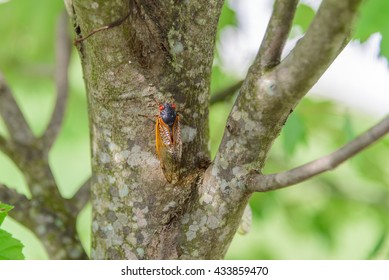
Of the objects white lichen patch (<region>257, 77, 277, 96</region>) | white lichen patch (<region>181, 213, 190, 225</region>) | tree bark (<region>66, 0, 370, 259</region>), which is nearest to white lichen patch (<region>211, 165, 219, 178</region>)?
tree bark (<region>66, 0, 370, 259</region>)

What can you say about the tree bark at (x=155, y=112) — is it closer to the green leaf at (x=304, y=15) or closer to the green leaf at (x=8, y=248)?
the green leaf at (x=8, y=248)

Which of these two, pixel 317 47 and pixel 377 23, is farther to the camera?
pixel 377 23

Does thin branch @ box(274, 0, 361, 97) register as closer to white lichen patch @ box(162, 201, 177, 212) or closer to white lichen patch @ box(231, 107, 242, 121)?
white lichen patch @ box(231, 107, 242, 121)

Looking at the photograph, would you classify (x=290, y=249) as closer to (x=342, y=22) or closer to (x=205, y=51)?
(x=205, y=51)

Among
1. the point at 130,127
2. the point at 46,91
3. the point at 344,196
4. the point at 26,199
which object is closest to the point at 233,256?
the point at 344,196

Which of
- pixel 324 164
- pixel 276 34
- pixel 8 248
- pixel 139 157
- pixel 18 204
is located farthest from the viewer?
pixel 18 204

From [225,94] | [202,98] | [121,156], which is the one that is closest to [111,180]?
[121,156]

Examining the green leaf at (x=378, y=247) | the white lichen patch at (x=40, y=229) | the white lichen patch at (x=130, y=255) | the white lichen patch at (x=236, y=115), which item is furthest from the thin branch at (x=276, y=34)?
the green leaf at (x=378, y=247)

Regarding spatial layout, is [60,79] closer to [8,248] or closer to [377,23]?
[8,248]
